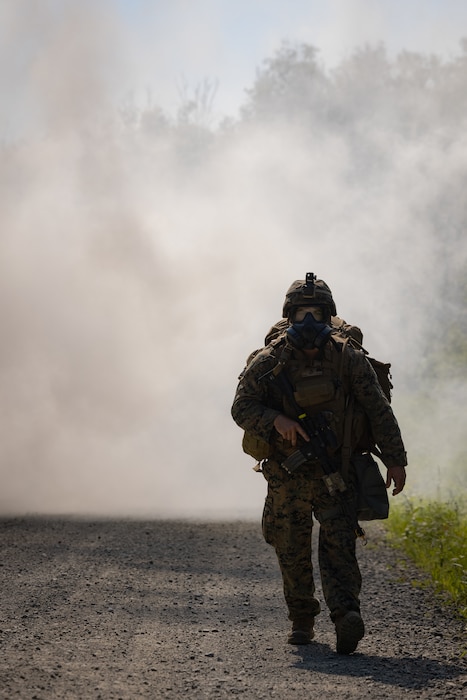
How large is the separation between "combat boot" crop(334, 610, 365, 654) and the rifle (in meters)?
0.44

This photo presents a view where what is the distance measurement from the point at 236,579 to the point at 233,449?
676cm

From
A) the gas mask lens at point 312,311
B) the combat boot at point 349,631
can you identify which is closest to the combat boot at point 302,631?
the combat boot at point 349,631

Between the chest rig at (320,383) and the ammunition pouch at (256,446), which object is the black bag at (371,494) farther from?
the ammunition pouch at (256,446)

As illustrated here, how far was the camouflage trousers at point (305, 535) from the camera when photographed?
5.73 m

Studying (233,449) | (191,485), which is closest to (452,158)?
(233,449)

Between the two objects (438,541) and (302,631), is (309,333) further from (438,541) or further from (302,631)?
(438,541)

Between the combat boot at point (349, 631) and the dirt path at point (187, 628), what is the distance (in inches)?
4.1

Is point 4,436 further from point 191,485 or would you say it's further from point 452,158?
point 452,158

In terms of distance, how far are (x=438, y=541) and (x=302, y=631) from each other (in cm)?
301

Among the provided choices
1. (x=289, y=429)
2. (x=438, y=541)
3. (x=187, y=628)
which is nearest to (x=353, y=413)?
(x=289, y=429)

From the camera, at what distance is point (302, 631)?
5.79 meters

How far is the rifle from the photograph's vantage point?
5699 millimetres

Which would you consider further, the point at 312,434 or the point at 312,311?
the point at 312,311

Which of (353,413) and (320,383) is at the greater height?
(320,383)
